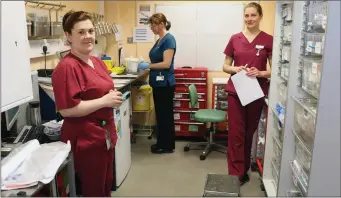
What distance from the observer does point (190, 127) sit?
164 inches

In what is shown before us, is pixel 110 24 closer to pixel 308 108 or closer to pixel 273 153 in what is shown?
pixel 273 153

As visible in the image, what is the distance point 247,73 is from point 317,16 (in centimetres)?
88

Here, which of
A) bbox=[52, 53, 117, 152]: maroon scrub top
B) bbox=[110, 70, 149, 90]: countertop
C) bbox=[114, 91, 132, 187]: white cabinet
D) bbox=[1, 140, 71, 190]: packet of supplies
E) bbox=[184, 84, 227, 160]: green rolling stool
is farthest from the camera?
bbox=[184, 84, 227, 160]: green rolling stool

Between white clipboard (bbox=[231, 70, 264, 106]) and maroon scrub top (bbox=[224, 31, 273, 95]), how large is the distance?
0.29 ft

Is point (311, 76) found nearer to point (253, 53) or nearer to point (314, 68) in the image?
point (314, 68)

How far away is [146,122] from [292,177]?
2567 mm

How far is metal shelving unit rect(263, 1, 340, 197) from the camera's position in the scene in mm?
1519

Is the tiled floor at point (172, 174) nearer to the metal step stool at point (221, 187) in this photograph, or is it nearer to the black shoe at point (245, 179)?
the black shoe at point (245, 179)

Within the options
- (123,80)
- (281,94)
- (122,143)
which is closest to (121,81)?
(123,80)

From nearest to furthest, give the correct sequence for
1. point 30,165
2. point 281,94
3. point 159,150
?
point 30,165, point 281,94, point 159,150

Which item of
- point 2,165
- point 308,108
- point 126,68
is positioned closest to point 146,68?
point 126,68

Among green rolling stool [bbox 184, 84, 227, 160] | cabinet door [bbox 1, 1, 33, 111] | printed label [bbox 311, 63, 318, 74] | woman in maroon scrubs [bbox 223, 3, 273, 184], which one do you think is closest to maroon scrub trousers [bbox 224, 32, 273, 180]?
woman in maroon scrubs [bbox 223, 3, 273, 184]

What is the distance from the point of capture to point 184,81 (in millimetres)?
4129

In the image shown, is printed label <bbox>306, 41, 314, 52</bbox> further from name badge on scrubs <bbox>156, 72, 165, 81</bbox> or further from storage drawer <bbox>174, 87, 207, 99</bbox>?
storage drawer <bbox>174, 87, 207, 99</bbox>
